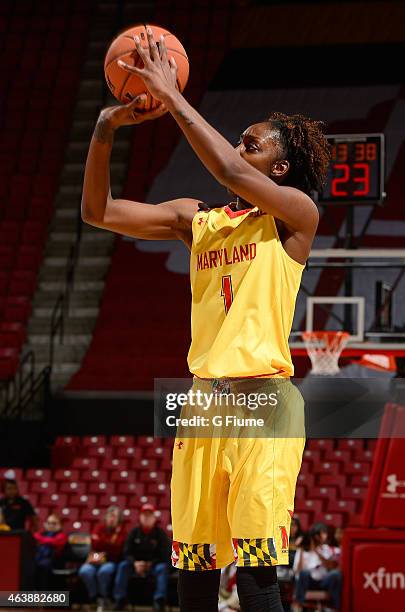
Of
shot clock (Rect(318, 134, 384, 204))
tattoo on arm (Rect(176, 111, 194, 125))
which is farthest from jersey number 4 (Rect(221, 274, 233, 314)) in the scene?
shot clock (Rect(318, 134, 384, 204))

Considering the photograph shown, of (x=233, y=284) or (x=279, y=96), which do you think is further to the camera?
(x=279, y=96)

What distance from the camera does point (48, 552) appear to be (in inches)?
368

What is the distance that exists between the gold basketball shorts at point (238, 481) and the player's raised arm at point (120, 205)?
0.58 meters

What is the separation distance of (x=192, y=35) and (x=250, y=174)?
47.3ft

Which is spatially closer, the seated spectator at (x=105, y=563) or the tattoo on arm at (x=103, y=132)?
the tattoo on arm at (x=103, y=132)

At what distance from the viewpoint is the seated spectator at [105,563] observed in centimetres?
915

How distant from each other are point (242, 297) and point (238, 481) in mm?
534

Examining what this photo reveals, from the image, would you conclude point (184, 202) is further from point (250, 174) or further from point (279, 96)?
point (279, 96)

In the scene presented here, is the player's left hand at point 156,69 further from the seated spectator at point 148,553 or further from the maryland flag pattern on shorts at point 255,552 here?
the seated spectator at point 148,553

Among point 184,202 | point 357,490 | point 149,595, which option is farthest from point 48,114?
point 184,202

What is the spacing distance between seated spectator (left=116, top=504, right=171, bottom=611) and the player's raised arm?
5.93 meters

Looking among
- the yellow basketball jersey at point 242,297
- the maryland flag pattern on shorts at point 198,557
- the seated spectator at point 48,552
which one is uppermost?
the yellow basketball jersey at point 242,297

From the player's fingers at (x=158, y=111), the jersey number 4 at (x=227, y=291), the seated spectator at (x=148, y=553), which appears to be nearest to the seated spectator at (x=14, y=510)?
the seated spectator at (x=148, y=553)

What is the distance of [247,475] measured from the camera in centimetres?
295
